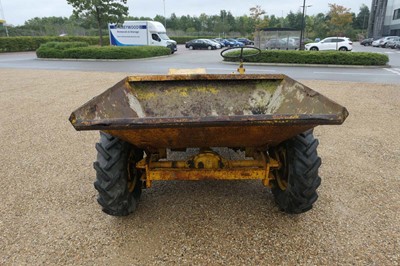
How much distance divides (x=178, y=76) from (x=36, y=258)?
211cm

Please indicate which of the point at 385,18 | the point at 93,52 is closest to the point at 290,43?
the point at 93,52

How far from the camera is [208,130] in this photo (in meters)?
2.18

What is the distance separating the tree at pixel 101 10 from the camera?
25.8m

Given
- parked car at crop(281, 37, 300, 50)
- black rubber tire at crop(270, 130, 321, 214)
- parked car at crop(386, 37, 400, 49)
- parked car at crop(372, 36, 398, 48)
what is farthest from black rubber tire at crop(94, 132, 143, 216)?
parked car at crop(372, 36, 398, 48)

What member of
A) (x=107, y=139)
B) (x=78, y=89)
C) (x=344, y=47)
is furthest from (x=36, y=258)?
(x=344, y=47)

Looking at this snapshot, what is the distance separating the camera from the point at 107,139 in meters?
2.80

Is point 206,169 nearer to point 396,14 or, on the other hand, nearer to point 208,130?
point 208,130

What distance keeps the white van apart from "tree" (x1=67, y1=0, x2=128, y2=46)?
2095 millimetres

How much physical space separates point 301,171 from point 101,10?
27.7 meters

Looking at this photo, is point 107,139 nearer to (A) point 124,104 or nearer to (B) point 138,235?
(A) point 124,104

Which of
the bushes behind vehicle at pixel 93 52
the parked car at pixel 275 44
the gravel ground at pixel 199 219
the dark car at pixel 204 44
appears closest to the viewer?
the gravel ground at pixel 199 219

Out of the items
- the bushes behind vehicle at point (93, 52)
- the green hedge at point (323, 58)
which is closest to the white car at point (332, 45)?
the green hedge at point (323, 58)

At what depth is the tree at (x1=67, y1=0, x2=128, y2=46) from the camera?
25759 mm

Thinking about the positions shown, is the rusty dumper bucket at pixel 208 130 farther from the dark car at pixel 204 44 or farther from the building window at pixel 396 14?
the building window at pixel 396 14
